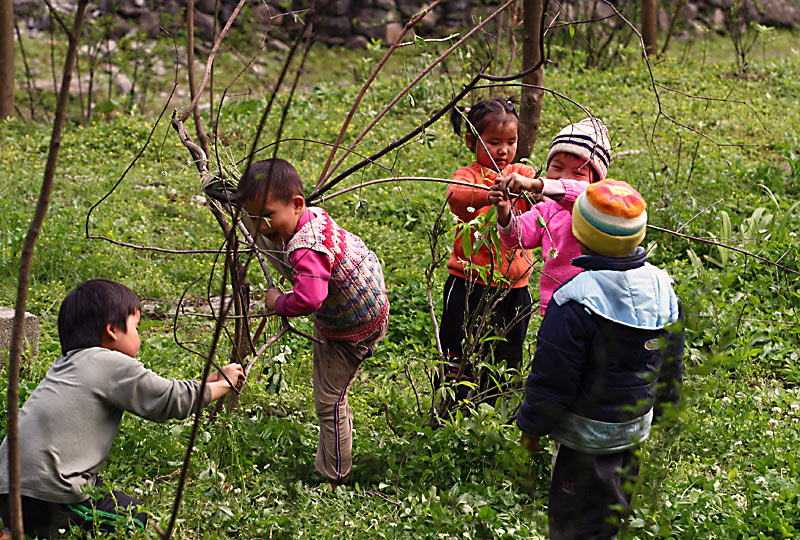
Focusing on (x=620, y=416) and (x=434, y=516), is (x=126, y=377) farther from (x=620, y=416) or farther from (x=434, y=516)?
(x=620, y=416)

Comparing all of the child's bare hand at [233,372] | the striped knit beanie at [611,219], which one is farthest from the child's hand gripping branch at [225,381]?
the striped knit beanie at [611,219]

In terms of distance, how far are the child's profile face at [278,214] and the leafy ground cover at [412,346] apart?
0.32 m

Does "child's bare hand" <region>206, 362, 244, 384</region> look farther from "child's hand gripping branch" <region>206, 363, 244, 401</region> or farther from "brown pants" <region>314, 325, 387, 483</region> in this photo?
"brown pants" <region>314, 325, 387, 483</region>

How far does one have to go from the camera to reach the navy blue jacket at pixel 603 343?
7.43 feet

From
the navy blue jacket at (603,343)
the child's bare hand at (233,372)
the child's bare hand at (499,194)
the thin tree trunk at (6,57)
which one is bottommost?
the thin tree trunk at (6,57)

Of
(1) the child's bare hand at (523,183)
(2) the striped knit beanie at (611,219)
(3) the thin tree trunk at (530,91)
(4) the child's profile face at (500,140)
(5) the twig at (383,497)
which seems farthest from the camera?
(3) the thin tree trunk at (530,91)

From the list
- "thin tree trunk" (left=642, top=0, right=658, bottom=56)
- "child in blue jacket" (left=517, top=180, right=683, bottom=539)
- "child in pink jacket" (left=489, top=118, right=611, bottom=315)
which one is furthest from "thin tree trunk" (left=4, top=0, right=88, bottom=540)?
"thin tree trunk" (left=642, top=0, right=658, bottom=56)

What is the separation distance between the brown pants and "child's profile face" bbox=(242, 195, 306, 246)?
1.60 ft

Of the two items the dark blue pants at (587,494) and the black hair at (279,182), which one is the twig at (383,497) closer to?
A: the dark blue pants at (587,494)

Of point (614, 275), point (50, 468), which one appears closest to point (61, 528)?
point (50, 468)

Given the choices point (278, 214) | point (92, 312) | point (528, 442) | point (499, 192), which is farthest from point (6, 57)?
point (528, 442)

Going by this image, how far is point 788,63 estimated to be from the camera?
10000mm

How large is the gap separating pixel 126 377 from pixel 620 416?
153cm

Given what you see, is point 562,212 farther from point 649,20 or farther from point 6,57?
point 649,20
